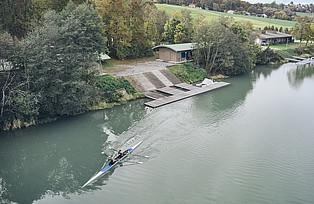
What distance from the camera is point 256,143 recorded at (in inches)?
963

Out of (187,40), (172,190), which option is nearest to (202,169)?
(172,190)

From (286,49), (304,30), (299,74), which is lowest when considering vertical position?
(299,74)

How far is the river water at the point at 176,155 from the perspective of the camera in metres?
18.3

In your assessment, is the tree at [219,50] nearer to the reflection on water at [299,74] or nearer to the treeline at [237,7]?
the reflection on water at [299,74]

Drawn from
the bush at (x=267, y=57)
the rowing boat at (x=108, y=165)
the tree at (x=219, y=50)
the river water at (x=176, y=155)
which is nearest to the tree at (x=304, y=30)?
the bush at (x=267, y=57)

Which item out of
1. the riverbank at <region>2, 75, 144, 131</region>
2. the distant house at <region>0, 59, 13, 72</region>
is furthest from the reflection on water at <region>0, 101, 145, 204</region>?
the distant house at <region>0, 59, 13, 72</region>

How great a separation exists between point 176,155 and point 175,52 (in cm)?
2339

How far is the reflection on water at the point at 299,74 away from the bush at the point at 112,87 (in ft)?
66.6

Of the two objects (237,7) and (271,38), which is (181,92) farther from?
(237,7)

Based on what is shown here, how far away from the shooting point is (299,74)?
Result: 50625 mm

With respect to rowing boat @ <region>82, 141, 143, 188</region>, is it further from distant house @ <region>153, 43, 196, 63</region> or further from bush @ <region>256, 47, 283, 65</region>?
bush @ <region>256, 47, 283, 65</region>

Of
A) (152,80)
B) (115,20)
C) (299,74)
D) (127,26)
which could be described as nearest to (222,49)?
(152,80)

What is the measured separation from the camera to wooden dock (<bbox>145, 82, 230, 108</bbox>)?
1284 inches

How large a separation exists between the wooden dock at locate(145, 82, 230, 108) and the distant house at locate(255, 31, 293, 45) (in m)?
30.6
